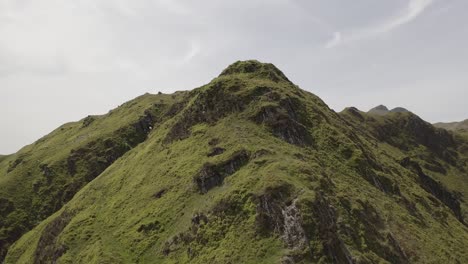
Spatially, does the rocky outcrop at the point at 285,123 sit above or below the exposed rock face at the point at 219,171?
above

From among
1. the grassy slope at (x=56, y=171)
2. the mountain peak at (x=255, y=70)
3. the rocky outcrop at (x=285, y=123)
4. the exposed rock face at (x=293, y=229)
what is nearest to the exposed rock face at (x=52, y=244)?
the grassy slope at (x=56, y=171)

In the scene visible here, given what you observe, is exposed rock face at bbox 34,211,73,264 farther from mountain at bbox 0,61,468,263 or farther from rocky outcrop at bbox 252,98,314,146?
rocky outcrop at bbox 252,98,314,146

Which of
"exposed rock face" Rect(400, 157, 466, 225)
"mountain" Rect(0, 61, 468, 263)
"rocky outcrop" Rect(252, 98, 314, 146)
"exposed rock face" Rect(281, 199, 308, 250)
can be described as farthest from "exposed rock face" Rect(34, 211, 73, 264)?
"exposed rock face" Rect(400, 157, 466, 225)

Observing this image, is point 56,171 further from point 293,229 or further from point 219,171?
point 293,229

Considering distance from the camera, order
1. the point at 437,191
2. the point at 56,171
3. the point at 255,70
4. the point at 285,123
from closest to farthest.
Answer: the point at 285,123 → the point at 255,70 → the point at 437,191 → the point at 56,171

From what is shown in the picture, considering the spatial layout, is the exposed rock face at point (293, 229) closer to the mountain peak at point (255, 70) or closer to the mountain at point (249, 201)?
the mountain at point (249, 201)

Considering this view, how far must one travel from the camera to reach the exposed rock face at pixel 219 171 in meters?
86.1

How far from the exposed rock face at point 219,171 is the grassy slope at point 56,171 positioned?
8682 centimetres

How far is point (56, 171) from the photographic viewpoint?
169000 millimetres

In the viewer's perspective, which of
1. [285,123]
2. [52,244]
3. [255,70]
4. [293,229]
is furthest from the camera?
[255,70]

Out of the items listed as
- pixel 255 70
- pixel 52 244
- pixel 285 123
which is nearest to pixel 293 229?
pixel 285 123

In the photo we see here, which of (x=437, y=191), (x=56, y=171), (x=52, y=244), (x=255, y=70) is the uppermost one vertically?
(x=255, y=70)

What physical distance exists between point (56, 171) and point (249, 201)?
121 metres

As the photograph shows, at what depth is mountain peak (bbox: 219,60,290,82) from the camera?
132 m
